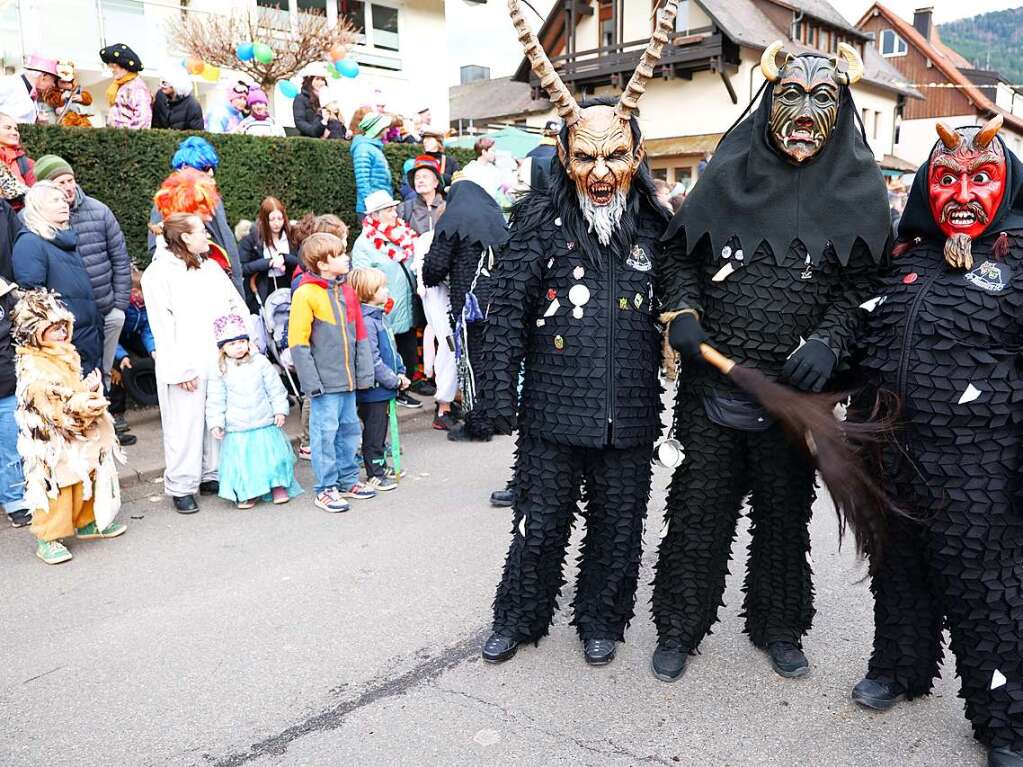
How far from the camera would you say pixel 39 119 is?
7645mm

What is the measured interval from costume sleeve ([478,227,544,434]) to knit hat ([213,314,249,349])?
2420 mm

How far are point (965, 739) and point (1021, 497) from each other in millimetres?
870

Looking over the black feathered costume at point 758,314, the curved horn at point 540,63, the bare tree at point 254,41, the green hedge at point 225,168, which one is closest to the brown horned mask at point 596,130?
the curved horn at point 540,63

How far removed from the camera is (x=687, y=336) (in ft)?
9.43

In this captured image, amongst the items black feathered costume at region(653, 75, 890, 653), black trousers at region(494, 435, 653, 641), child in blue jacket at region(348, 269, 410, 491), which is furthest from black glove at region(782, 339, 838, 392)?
child in blue jacket at region(348, 269, 410, 491)

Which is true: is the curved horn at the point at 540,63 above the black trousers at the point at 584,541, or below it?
above

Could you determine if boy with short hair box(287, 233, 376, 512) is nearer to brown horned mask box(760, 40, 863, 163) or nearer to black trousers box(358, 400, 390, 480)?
black trousers box(358, 400, 390, 480)

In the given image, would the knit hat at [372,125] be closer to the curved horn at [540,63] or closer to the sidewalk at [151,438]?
the sidewalk at [151,438]

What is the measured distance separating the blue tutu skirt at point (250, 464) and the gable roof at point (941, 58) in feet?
118

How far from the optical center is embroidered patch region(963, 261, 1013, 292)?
2562mm

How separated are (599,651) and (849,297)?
1.64 m

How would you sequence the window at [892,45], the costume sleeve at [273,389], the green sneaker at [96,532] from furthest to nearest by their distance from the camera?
the window at [892,45] < the costume sleeve at [273,389] < the green sneaker at [96,532]

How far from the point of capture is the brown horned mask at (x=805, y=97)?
108 inches

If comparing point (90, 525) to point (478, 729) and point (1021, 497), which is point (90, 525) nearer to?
point (478, 729)
